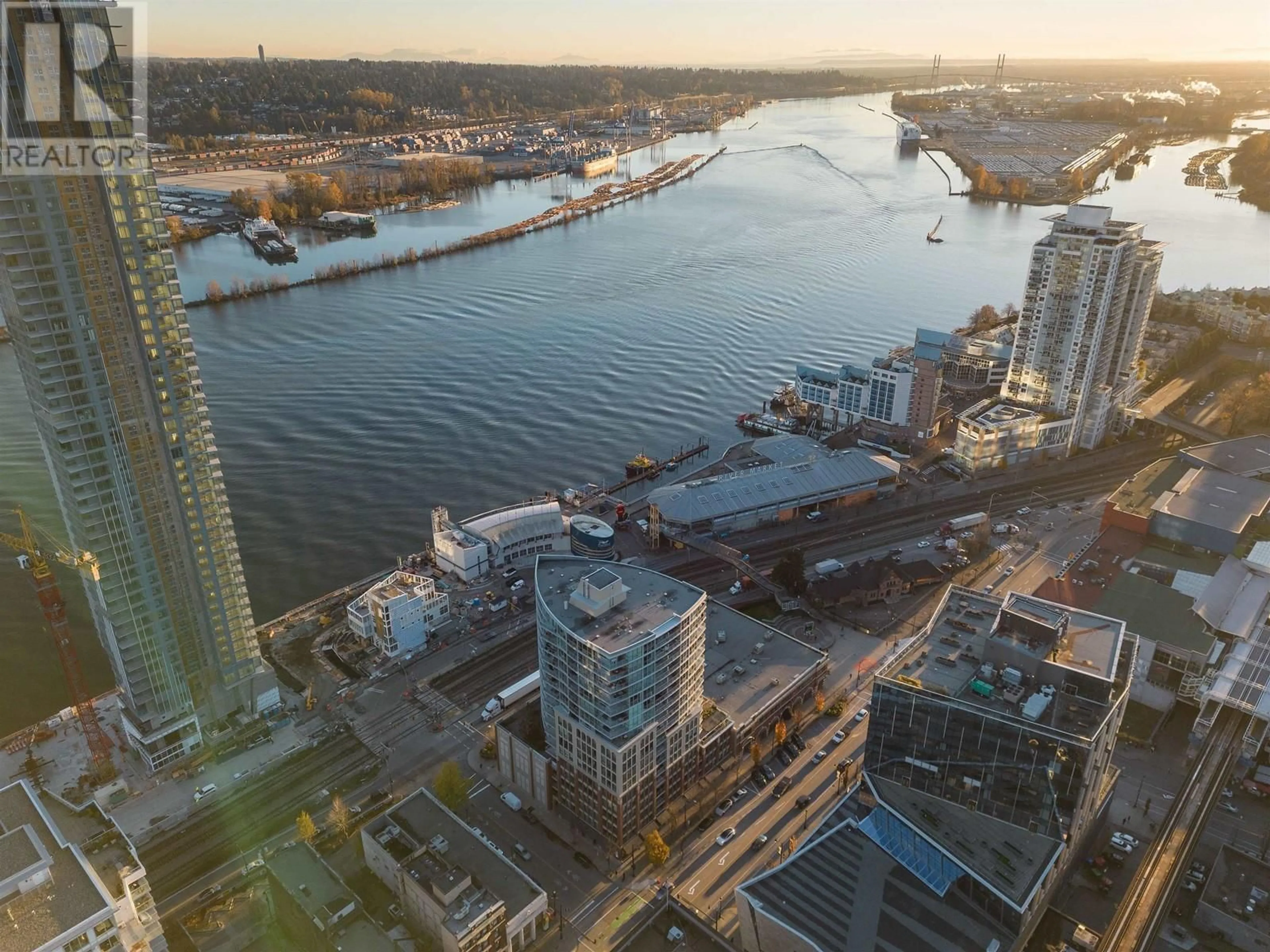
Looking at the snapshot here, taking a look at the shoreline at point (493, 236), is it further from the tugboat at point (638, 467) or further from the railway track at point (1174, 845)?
the railway track at point (1174, 845)

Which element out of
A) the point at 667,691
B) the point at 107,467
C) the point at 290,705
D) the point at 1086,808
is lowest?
the point at 290,705

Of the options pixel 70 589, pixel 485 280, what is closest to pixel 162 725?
pixel 70 589

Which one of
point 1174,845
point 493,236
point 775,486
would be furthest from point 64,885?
point 493,236

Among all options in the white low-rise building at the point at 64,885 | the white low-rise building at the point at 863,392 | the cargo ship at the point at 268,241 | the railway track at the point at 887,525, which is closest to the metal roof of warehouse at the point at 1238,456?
the railway track at the point at 887,525

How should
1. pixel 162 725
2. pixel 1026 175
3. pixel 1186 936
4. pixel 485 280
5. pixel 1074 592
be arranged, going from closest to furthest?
1. pixel 1186 936
2. pixel 162 725
3. pixel 1074 592
4. pixel 485 280
5. pixel 1026 175

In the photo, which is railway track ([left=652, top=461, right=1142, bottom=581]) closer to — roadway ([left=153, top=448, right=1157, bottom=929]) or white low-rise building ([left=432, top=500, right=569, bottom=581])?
roadway ([left=153, top=448, right=1157, bottom=929])

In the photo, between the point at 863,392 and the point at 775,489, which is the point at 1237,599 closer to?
the point at 775,489

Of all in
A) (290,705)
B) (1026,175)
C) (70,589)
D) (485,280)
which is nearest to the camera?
(290,705)

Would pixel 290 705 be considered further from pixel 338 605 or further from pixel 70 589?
pixel 70 589
